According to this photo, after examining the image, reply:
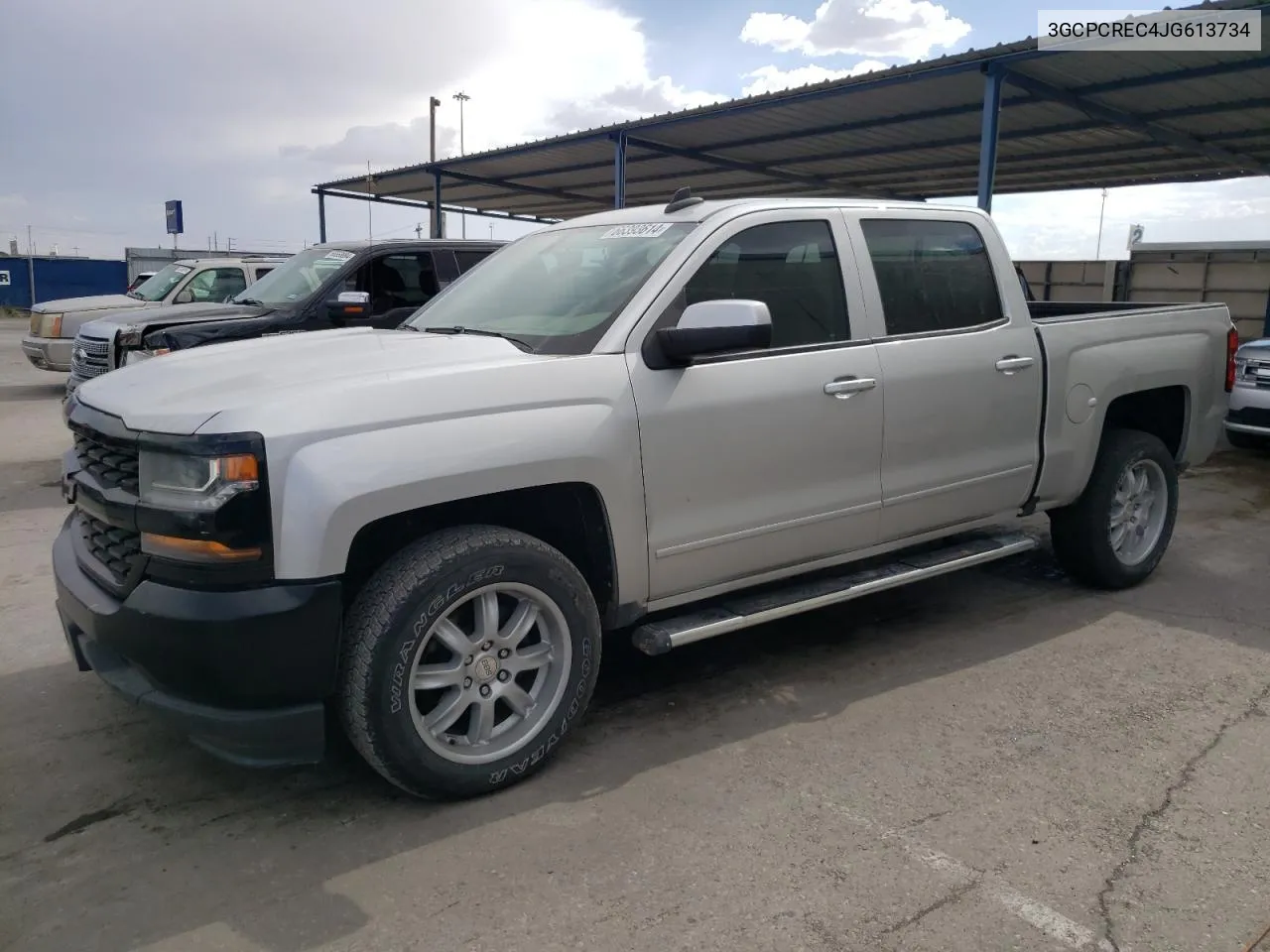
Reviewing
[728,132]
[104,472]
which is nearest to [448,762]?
[104,472]

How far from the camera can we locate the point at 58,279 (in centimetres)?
4066

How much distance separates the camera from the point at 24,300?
40438mm

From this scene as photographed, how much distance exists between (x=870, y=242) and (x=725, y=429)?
49.8 inches

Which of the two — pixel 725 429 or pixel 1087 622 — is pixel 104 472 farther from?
pixel 1087 622

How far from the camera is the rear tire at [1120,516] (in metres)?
5.10

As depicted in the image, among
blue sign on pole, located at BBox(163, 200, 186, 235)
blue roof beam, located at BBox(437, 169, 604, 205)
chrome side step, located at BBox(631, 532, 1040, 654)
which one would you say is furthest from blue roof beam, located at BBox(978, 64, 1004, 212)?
blue sign on pole, located at BBox(163, 200, 186, 235)

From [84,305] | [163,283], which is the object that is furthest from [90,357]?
[84,305]

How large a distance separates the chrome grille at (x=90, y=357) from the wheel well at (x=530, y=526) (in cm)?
719

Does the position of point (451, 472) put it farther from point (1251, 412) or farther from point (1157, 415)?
point (1251, 412)

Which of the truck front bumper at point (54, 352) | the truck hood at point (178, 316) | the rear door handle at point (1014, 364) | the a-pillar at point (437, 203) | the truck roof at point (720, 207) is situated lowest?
the truck front bumper at point (54, 352)

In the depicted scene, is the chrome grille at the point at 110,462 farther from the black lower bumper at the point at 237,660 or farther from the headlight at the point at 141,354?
the headlight at the point at 141,354

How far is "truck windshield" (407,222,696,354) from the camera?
3.56 metres

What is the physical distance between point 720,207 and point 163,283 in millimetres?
11488

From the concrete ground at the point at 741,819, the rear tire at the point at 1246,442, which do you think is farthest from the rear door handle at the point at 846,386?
the rear tire at the point at 1246,442
